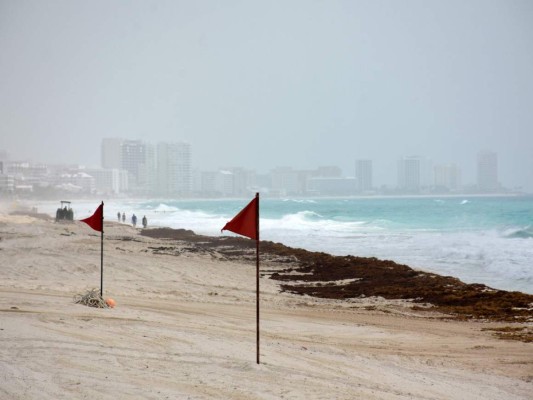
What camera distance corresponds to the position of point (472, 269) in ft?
74.5

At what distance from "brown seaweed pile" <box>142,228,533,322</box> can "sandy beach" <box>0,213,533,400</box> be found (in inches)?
31.4

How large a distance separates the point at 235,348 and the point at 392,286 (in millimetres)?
10114

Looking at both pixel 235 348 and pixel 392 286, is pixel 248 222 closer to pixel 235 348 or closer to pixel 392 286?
pixel 235 348

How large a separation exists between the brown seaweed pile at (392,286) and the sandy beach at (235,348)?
798mm

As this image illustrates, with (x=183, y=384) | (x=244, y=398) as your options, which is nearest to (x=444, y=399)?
(x=244, y=398)

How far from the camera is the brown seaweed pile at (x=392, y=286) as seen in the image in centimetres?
1370

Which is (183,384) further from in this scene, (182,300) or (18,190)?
(18,190)

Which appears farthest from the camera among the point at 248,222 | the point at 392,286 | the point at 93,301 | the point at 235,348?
the point at 392,286

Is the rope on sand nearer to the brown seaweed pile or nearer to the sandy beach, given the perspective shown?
the sandy beach

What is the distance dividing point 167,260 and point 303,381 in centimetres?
1629

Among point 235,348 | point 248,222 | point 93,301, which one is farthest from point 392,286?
point 248,222

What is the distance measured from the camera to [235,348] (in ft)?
27.1

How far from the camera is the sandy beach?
20.9ft

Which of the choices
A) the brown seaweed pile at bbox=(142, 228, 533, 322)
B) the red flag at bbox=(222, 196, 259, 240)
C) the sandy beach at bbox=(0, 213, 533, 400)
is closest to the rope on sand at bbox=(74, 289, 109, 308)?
the sandy beach at bbox=(0, 213, 533, 400)
